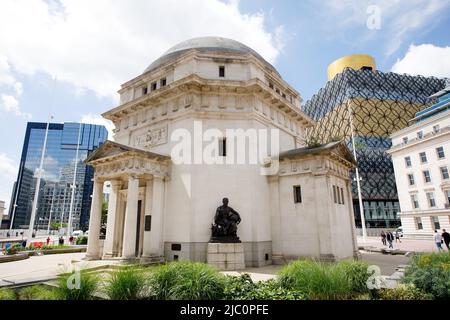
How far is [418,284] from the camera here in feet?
28.2

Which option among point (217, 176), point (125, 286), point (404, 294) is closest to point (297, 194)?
point (217, 176)

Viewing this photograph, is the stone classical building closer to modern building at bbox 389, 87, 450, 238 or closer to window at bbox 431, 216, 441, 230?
modern building at bbox 389, 87, 450, 238

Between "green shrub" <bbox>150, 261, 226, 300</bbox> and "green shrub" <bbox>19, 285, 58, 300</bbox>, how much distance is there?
3.12 m

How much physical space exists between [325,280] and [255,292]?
220 cm

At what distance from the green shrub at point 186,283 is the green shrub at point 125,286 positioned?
1.34ft

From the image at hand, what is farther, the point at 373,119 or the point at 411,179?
the point at 373,119

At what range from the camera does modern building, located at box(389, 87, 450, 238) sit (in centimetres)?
4444

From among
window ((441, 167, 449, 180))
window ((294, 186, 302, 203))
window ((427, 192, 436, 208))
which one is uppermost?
window ((441, 167, 449, 180))

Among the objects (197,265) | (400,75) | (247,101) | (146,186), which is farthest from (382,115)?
(197,265)

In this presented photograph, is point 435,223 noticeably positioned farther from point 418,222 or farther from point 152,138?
point 152,138

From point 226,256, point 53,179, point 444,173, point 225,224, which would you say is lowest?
point 226,256

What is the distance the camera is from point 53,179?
13900 cm

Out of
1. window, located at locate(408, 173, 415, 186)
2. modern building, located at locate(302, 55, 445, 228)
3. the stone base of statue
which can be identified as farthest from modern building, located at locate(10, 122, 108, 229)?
the stone base of statue

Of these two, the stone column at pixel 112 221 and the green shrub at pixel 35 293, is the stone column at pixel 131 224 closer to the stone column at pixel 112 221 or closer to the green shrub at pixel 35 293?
the stone column at pixel 112 221
